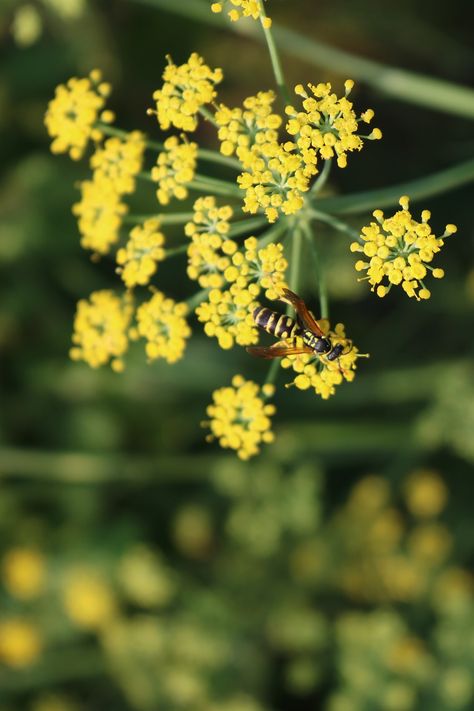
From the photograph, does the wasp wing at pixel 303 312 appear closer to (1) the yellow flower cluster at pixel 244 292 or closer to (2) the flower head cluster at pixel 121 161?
(1) the yellow flower cluster at pixel 244 292

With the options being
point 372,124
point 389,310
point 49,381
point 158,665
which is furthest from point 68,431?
point 372,124

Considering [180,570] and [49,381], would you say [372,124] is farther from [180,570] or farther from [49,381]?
[180,570]

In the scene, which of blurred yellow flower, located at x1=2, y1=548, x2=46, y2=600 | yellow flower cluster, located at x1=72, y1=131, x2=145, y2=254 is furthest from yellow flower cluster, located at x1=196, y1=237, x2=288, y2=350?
blurred yellow flower, located at x1=2, y1=548, x2=46, y2=600

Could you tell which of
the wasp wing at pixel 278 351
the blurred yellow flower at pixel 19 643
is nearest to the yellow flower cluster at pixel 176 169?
the wasp wing at pixel 278 351

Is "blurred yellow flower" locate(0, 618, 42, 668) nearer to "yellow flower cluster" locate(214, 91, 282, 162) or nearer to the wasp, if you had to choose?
the wasp

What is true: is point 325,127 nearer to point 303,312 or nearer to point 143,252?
point 303,312
